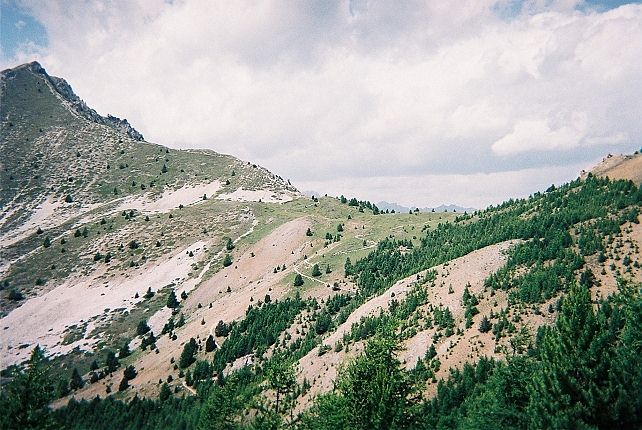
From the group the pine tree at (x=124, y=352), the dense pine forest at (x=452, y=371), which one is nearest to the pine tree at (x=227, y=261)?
the dense pine forest at (x=452, y=371)

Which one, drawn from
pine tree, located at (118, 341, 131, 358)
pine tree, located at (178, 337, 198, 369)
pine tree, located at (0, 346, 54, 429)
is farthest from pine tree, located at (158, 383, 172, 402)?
pine tree, located at (0, 346, 54, 429)

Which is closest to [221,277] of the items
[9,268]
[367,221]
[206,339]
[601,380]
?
[206,339]

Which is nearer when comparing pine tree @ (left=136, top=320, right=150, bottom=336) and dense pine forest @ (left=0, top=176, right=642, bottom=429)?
dense pine forest @ (left=0, top=176, right=642, bottom=429)

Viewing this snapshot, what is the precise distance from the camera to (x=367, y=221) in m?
132

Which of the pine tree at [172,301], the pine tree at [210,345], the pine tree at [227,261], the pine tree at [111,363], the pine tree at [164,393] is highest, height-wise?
the pine tree at [227,261]

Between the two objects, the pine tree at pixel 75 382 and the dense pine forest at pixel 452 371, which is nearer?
the dense pine forest at pixel 452 371

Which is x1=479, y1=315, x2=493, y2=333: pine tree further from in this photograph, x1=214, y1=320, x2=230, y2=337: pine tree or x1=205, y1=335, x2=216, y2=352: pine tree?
x1=214, y1=320, x2=230, y2=337: pine tree

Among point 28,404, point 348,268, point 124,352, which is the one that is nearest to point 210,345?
point 124,352

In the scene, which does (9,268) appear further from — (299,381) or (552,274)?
(552,274)

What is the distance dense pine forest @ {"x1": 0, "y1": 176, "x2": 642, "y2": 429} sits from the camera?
24.8 meters

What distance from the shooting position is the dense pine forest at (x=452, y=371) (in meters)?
24.8

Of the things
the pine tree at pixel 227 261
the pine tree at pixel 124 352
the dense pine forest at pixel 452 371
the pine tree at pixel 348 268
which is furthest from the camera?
the pine tree at pixel 227 261

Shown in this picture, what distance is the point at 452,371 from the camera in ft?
152

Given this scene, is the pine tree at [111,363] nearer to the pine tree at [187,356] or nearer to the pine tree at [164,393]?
the pine tree at [187,356]
